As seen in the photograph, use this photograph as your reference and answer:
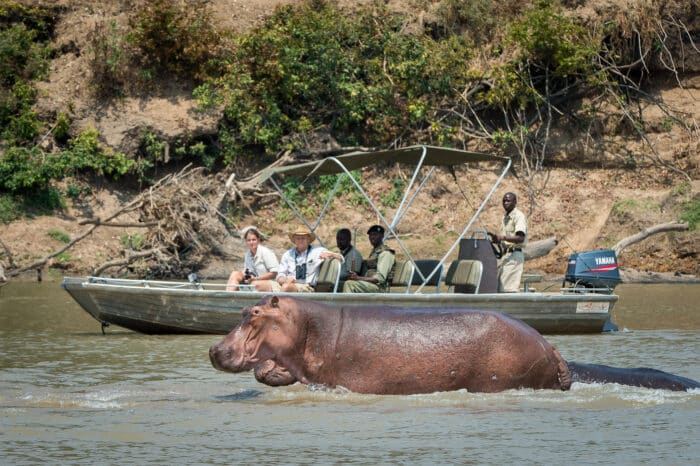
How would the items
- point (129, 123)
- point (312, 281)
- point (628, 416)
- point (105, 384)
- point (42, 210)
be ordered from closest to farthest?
point (628, 416) → point (105, 384) → point (312, 281) → point (42, 210) → point (129, 123)

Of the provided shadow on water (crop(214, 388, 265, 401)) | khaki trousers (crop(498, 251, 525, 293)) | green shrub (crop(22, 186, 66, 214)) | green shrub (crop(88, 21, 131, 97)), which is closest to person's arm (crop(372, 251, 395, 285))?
khaki trousers (crop(498, 251, 525, 293))

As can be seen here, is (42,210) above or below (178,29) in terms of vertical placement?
below

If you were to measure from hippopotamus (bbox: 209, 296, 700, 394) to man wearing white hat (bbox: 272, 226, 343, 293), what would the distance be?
211 inches

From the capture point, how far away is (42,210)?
78.7 feet

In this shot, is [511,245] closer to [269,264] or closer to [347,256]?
[347,256]

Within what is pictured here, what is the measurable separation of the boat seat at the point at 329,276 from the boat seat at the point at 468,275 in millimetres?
1564

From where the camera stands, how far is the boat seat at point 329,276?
40.7 ft

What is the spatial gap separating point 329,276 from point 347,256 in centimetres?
61

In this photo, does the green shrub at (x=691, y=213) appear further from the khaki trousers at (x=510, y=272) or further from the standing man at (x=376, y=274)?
the standing man at (x=376, y=274)

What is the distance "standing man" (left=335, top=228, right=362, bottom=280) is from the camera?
12.8 metres

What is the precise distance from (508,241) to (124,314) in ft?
16.6

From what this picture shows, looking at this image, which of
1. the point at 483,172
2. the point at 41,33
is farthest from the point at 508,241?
the point at 41,33

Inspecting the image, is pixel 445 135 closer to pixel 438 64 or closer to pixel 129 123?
pixel 438 64

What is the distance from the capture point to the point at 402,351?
7.25m
